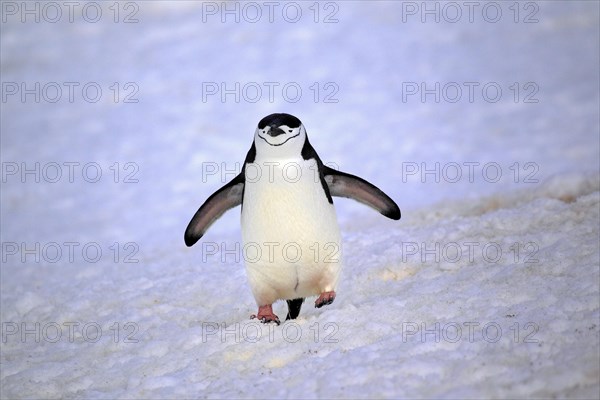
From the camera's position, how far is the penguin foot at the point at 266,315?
12.4ft

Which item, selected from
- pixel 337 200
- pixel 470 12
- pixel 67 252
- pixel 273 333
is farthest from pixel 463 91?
pixel 273 333

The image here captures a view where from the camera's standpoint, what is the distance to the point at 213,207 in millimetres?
4094

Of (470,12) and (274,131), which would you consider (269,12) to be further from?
(274,131)

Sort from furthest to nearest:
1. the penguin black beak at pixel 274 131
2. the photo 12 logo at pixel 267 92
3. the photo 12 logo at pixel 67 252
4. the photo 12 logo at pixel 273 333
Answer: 1. the photo 12 logo at pixel 267 92
2. the photo 12 logo at pixel 67 252
3. the penguin black beak at pixel 274 131
4. the photo 12 logo at pixel 273 333

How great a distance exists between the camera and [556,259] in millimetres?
3816

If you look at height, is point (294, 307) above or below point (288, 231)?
below

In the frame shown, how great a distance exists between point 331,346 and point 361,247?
5.19 feet

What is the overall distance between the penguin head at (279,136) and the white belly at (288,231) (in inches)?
2.5

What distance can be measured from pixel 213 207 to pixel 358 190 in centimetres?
68

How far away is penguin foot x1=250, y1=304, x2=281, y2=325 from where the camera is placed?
3.77 meters

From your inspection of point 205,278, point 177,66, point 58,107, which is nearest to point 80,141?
point 58,107

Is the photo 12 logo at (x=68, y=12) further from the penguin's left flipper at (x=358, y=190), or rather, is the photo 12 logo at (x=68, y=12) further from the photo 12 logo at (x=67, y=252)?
the penguin's left flipper at (x=358, y=190)

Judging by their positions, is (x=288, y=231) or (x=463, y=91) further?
(x=463, y=91)

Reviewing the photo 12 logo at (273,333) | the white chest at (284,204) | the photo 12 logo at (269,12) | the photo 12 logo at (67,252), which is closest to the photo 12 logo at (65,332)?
the photo 12 logo at (273,333)
